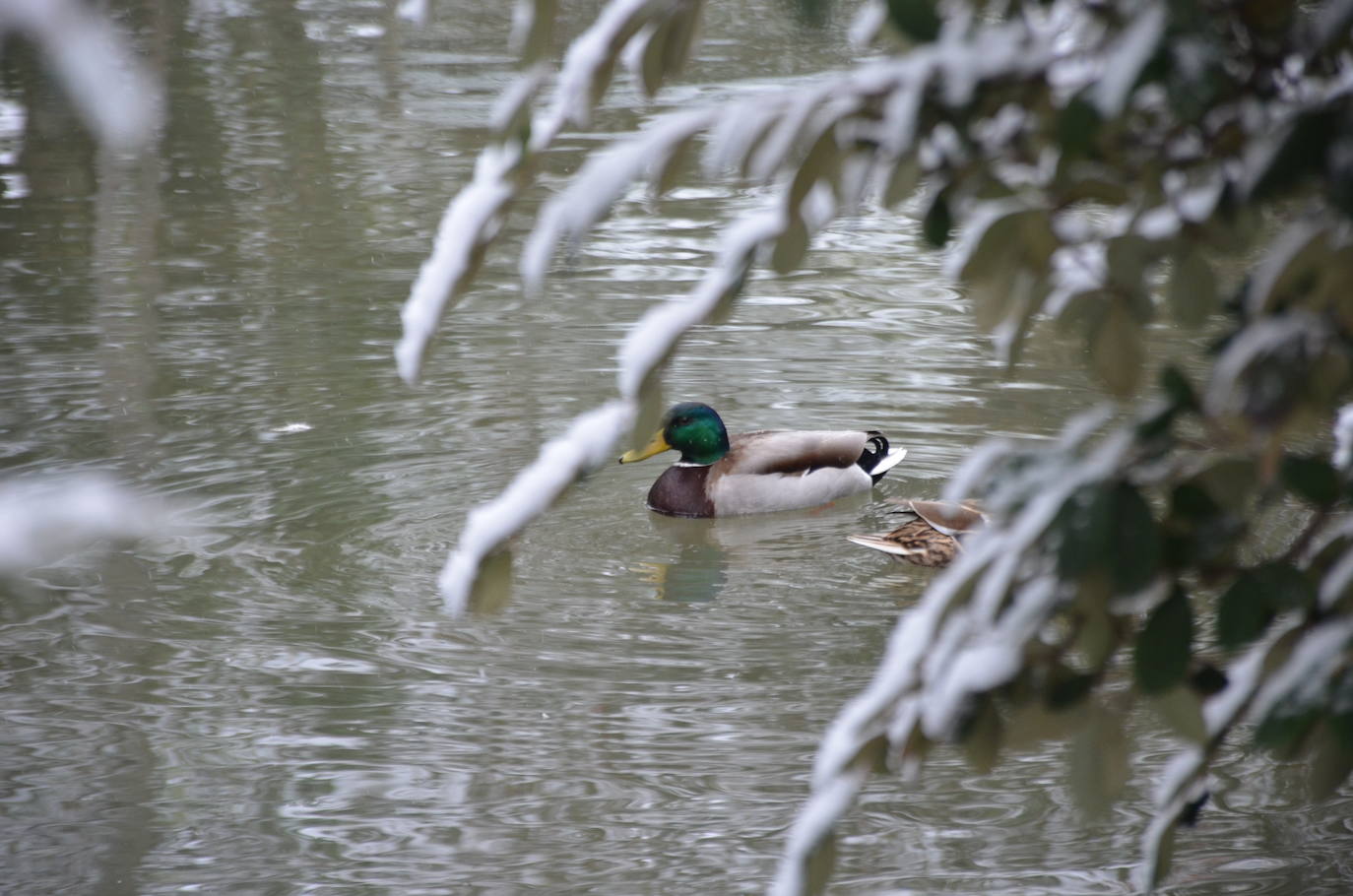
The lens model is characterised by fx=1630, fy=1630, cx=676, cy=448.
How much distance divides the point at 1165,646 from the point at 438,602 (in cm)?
435

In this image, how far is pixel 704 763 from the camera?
455 centimetres

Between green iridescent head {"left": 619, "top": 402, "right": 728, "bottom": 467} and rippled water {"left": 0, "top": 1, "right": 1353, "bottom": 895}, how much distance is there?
1.15 ft

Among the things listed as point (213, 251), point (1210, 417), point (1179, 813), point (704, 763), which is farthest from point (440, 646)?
point (213, 251)

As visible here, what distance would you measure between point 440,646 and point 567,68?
385 centimetres

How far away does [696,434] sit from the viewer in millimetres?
7312

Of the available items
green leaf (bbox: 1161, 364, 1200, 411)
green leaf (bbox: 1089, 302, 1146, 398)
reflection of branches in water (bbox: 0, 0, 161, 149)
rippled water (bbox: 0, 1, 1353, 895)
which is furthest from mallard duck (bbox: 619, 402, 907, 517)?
reflection of branches in water (bbox: 0, 0, 161, 149)

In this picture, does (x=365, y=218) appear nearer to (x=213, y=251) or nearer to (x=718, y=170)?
(x=213, y=251)

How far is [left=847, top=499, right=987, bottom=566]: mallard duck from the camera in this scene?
20.0ft

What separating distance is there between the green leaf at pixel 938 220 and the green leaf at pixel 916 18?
0.19 metres

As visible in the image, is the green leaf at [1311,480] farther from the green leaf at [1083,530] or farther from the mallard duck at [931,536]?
the mallard duck at [931,536]

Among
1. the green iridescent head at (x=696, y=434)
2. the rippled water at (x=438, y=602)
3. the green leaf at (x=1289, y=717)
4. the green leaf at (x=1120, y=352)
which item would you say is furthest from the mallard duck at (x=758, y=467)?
the green leaf at (x=1289, y=717)

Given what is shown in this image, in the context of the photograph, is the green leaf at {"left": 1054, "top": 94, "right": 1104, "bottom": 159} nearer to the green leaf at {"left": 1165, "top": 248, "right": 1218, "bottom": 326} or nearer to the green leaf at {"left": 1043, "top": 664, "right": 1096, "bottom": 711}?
the green leaf at {"left": 1165, "top": 248, "right": 1218, "bottom": 326}

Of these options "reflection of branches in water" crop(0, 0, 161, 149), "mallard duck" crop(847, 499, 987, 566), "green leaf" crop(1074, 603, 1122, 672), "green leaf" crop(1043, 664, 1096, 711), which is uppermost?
"reflection of branches in water" crop(0, 0, 161, 149)

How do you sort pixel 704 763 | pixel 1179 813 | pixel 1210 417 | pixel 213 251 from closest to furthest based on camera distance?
pixel 1210 417 → pixel 1179 813 → pixel 704 763 → pixel 213 251
